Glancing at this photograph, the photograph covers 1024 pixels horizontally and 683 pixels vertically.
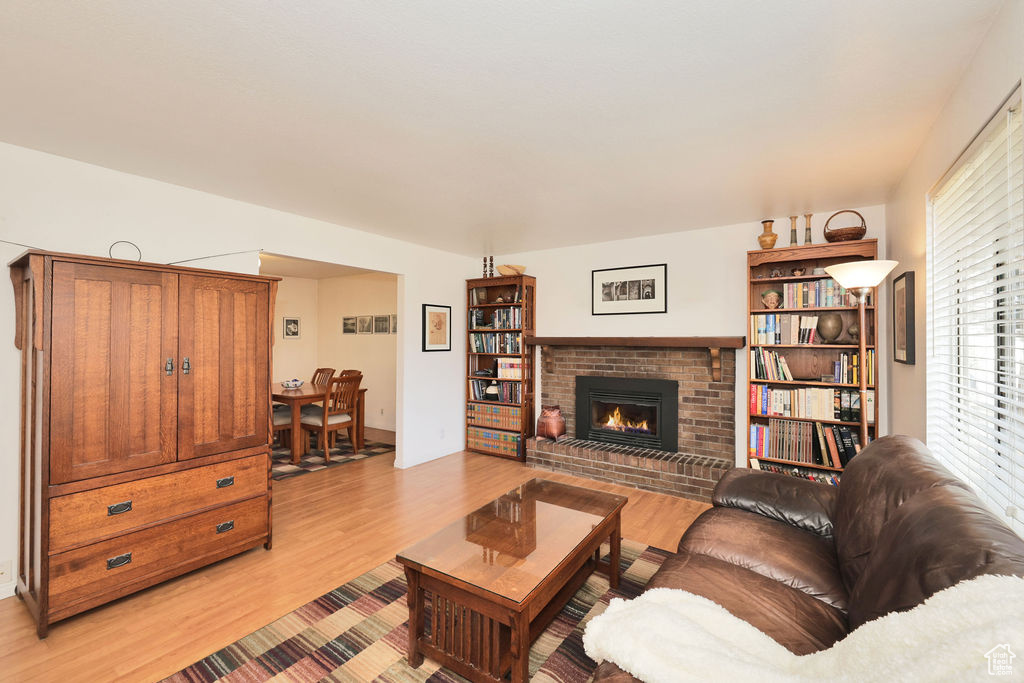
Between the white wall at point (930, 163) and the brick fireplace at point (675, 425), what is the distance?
→ 1.22 meters

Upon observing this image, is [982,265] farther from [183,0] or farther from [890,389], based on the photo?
[183,0]

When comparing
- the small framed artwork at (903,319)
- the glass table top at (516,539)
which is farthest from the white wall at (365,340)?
the small framed artwork at (903,319)

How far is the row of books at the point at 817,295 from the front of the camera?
3.46 metres

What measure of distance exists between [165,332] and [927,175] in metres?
4.02

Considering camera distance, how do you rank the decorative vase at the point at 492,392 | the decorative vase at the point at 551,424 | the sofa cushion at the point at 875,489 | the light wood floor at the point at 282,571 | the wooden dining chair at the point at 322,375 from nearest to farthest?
the sofa cushion at the point at 875,489, the light wood floor at the point at 282,571, the decorative vase at the point at 551,424, the decorative vase at the point at 492,392, the wooden dining chair at the point at 322,375

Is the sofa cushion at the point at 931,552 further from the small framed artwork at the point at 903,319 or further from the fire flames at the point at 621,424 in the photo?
the fire flames at the point at 621,424

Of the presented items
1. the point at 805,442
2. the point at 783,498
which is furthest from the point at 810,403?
the point at 783,498

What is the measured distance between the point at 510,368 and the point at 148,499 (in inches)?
134

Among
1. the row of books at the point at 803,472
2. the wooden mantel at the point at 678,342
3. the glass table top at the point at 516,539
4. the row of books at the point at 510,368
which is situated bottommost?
the row of books at the point at 803,472

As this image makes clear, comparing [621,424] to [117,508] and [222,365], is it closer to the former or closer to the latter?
[222,365]

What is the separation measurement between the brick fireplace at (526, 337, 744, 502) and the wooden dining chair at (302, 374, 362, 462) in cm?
219

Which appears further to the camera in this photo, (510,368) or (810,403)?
(510,368)

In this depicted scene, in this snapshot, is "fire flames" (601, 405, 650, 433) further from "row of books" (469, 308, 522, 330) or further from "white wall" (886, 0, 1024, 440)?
"white wall" (886, 0, 1024, 440)

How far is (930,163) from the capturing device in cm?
220
